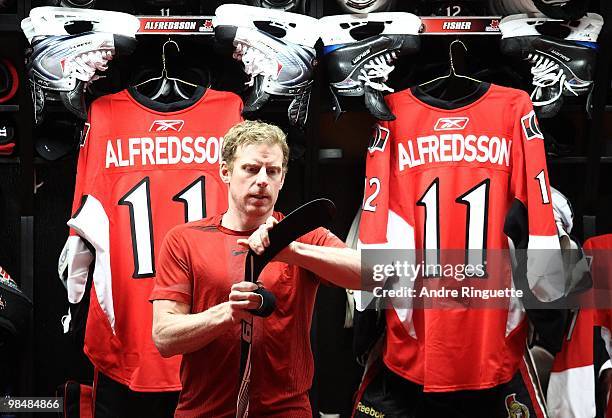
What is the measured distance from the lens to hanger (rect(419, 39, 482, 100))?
301 cm

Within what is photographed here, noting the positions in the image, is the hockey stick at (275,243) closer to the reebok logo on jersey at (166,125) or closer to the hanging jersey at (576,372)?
the reebok logo on jersey at (166,125)

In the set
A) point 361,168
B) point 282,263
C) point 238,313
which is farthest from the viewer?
point 361,168

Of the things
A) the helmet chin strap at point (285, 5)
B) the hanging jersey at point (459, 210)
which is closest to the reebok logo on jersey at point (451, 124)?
the hanging jersey at point (459, 210)

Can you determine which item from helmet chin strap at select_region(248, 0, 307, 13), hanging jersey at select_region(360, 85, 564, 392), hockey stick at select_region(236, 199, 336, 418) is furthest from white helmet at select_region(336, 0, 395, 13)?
hockey stick at select_region(236, 199, 336, 418)

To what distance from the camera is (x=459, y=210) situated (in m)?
2.84

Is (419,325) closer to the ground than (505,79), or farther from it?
closer to the ground

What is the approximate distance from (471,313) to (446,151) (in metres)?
0.46

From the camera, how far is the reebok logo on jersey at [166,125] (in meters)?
2.88

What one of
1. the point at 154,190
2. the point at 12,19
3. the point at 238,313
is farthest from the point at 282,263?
the point at 12,19

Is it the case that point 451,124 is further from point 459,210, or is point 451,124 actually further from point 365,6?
point 365,6

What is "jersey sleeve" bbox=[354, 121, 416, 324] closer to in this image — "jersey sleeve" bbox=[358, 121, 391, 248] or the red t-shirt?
"jersey sleeve" bbox=[358, 121, 391, 248]

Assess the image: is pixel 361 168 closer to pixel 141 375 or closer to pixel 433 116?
pixel 433 116

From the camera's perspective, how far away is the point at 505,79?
311 centimetres

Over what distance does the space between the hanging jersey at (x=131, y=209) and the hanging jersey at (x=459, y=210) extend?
485mm
